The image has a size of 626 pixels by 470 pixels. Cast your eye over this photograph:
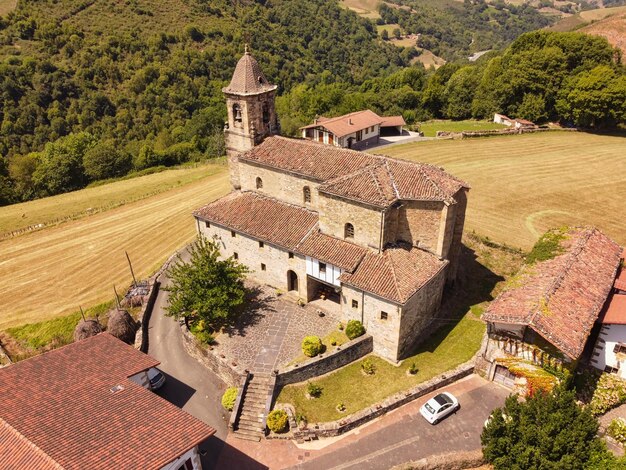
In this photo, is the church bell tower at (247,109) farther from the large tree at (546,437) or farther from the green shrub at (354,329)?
the large tree at (546,437)

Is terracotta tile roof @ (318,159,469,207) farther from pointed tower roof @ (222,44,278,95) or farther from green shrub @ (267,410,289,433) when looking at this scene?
green shrub @ (267,410,289,433)

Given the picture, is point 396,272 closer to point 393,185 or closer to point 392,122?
point 393,185

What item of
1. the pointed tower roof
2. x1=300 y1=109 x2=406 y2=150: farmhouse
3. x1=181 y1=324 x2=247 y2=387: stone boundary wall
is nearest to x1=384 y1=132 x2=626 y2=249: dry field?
x1=300 y1=109 x2=406 y2=150: farmhouse

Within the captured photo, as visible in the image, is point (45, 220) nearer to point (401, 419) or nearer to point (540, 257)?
point (401, 419)

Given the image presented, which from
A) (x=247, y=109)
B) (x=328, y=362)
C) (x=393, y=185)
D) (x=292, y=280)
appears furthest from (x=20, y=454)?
(x=247, y=109)

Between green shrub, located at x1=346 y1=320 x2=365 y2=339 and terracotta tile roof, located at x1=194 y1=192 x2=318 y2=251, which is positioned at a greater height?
terracotta tile roof, located at x1=194 y1=192 x2=318 y2=251

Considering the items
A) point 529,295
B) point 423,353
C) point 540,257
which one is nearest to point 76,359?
point 423,353

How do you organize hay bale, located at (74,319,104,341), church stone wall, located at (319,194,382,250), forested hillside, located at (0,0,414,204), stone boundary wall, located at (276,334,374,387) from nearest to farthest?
stone boundary wall, located at (276,334,374,387) < church stone wall, located at (319,194,382,250) < hay bale, located at (74,319,104,341) < forested hillside, located at (0,0,414,204)

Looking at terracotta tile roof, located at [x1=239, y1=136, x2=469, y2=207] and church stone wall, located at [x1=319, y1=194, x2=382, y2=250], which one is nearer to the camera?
church stone wall, located at [x1=319, y1=194, x2=382, y2=250]
